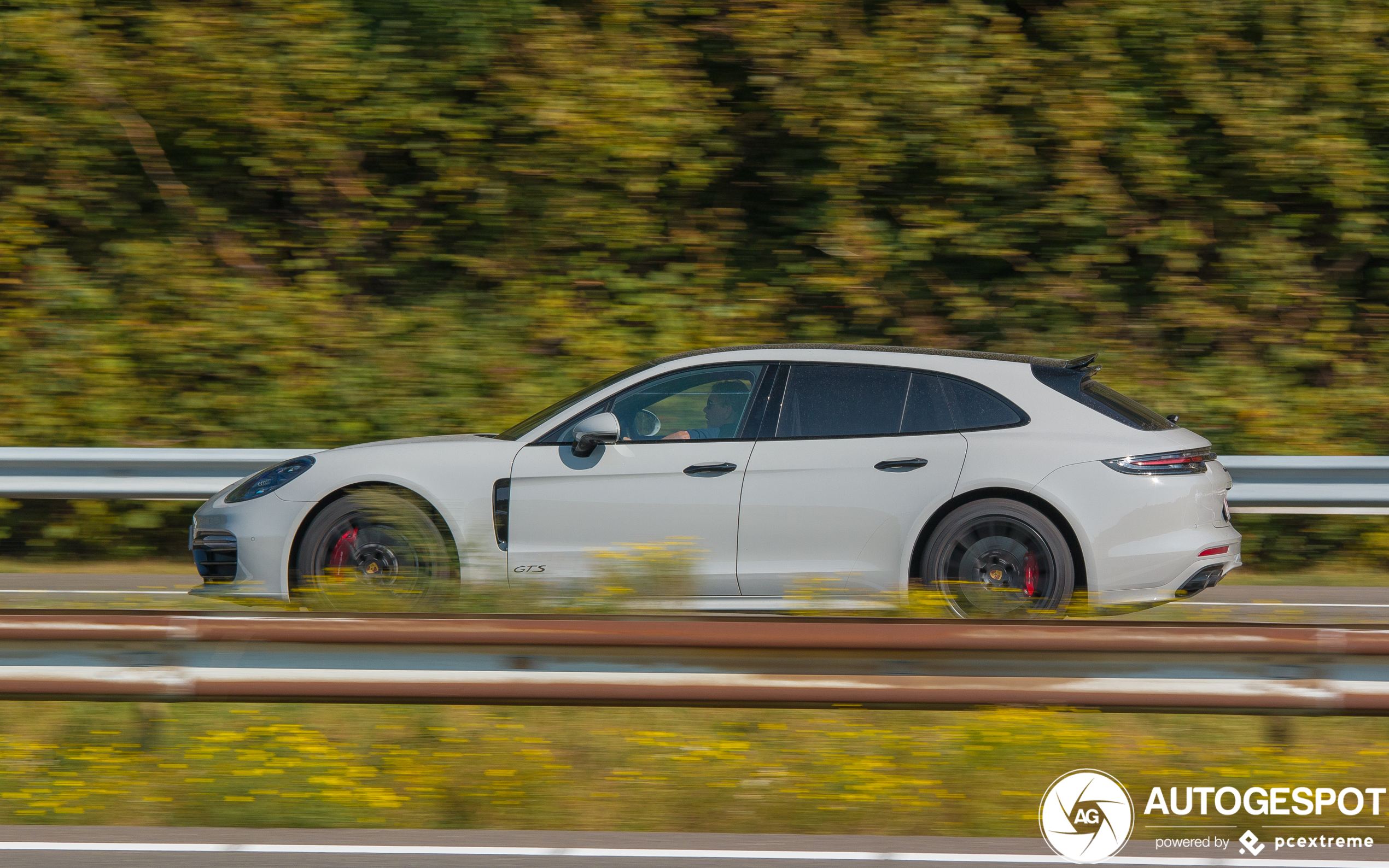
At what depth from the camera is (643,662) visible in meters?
3.91

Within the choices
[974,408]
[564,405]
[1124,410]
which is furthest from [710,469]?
[1124,410]

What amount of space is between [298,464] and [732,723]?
292 cm

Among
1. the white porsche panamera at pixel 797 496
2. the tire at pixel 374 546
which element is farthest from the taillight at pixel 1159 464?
the tire at pixel 374 546

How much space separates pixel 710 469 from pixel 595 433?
0.58m

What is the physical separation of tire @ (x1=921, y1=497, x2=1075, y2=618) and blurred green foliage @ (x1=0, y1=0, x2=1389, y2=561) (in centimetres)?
514

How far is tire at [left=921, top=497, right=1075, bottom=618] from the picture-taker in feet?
19.8

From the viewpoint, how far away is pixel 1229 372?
1084 centimetres

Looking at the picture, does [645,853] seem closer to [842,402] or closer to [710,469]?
[710,469]

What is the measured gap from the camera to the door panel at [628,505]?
611 centimetres

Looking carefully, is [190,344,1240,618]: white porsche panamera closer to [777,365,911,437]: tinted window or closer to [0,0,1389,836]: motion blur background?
[777,365,911,437]: tinted window

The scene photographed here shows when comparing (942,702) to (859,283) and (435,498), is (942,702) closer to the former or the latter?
(435,498)

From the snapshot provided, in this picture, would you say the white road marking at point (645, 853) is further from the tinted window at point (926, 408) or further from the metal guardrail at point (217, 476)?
the metal guardrail at point (217, 476)

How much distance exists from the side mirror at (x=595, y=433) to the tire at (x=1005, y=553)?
1.59 meters

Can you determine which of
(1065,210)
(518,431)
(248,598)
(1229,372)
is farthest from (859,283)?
(248,598)
